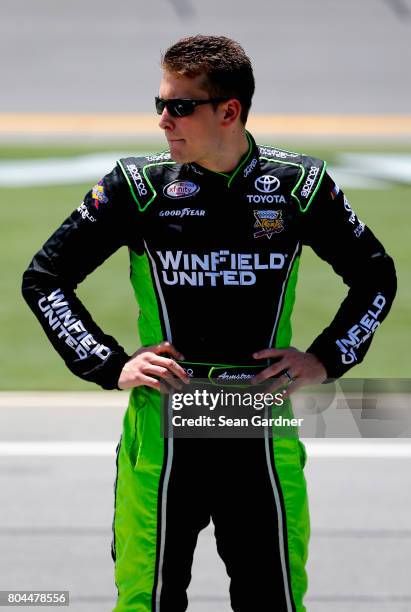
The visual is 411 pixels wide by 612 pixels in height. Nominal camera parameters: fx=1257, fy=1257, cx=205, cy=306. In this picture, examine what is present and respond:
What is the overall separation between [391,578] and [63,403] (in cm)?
253

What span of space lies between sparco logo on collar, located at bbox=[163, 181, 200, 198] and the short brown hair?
250 mm

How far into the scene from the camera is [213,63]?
3297mm

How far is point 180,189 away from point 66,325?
48 cm

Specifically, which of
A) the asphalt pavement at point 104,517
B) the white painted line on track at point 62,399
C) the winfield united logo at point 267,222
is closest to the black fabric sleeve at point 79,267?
the winfield united logo at point 267,222

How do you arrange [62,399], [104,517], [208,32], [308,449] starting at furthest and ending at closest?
[208,32] < [62,399] < [308,449] < [104,517]

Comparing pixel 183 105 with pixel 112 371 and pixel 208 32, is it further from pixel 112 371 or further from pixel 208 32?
pixel 208 32

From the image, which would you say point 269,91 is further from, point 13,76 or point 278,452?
point 278,452

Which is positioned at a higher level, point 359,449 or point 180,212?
point 180,212

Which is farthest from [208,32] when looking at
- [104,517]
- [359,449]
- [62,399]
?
[104,517]

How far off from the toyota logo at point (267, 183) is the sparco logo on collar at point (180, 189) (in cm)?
17

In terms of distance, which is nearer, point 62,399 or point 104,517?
point 104,517

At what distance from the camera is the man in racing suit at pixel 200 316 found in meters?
3.38

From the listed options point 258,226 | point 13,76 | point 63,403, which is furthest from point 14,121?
point 258,226

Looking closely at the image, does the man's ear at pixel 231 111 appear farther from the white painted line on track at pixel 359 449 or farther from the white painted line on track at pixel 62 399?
the white painted line on track at pixel 62 399
